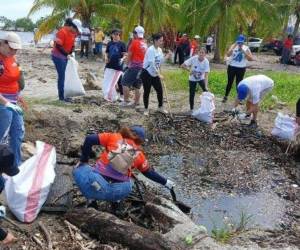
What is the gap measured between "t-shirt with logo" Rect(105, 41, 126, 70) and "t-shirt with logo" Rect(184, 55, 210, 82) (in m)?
1.35

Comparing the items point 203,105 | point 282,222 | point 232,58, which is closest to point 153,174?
point 282,222

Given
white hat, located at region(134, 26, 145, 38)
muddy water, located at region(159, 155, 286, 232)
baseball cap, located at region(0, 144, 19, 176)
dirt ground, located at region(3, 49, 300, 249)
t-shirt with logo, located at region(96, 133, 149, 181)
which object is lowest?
muddy water, located at region(159, 155, 286, 232)

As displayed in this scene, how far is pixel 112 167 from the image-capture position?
16.0 feet

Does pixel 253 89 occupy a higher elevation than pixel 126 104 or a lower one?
higher

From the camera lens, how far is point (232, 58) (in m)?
10.7

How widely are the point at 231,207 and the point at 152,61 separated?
395 centimetres

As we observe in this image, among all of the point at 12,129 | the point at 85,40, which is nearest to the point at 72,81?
the point at 12,129

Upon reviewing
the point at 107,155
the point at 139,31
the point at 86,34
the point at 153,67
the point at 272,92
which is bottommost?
the point at 272,92

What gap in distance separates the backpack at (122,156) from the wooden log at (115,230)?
18.9 inches

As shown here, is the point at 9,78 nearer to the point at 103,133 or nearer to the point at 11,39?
the point at 11,39

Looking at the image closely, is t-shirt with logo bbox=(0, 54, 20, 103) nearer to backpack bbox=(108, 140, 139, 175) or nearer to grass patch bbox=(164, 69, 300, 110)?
backpack bbox=(108, 140, 139, 175)

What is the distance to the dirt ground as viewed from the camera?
506cm

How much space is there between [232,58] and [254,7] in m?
13.4

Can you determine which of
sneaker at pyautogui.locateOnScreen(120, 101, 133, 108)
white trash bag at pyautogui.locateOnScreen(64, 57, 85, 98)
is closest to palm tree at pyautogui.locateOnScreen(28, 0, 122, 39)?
sneaker at pyautogui.locateOnScreen(120, 101, 133, 108)
